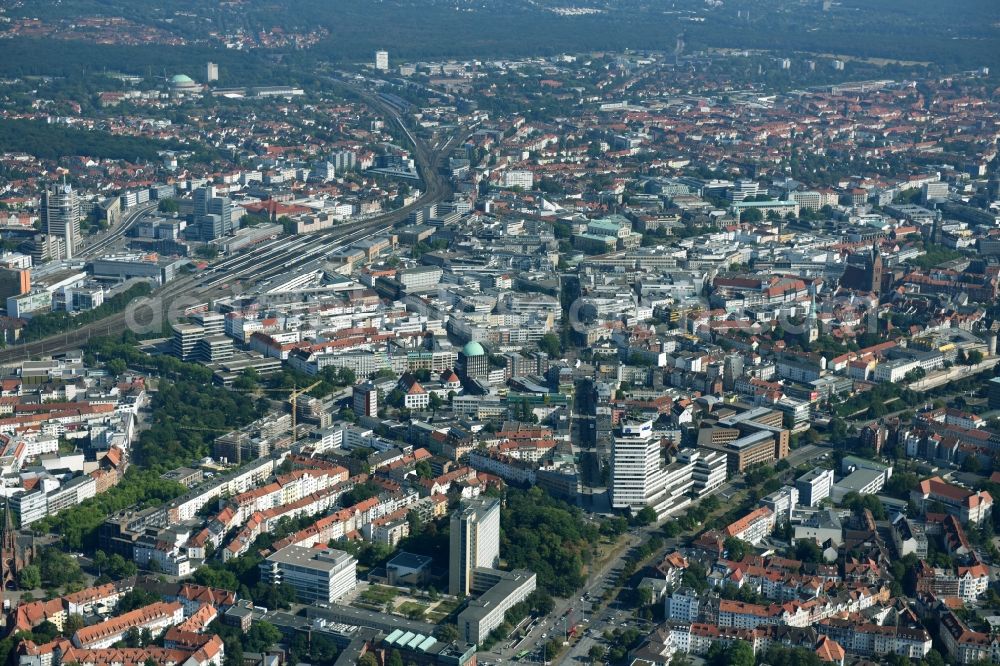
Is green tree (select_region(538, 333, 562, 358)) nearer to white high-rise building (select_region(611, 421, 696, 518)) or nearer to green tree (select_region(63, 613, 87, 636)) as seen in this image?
white high-rise building (select_region(611, 421, 696, 518))

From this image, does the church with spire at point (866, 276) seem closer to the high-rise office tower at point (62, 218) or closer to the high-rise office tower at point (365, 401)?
the high-rise office tower at point (365, 401)

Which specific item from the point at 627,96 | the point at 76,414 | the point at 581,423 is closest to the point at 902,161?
the point at 627,96

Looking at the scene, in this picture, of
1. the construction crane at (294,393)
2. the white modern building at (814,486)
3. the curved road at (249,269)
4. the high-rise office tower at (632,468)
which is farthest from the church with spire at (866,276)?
the high-rise office tower at (632,468)

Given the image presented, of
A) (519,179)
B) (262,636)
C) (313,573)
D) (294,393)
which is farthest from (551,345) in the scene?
(519,179)

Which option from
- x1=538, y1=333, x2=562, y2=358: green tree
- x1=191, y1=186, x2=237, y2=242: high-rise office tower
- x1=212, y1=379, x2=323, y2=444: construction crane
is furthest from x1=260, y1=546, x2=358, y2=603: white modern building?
x1=191, y1=186, x2=237, y2=242: high-rise office tower

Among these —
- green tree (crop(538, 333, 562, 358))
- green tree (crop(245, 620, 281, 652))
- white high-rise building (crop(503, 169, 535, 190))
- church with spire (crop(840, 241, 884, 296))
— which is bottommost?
green tree (crop(245, 620, 281, 652))

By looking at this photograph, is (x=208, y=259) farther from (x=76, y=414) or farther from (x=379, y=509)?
(x=379, y=509)

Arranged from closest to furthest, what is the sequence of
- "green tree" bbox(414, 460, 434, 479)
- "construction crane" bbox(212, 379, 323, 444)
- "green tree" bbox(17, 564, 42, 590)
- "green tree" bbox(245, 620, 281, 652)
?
"green tree" bbox(245, 620, 281, 652)
"green tree" bbox(17, 564, 42, 590)
"green tree" bbox(414, 460, 434, 479)
"construction crane" bbox(212, 379, 323, 444)

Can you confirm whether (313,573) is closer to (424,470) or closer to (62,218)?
(424,470)
